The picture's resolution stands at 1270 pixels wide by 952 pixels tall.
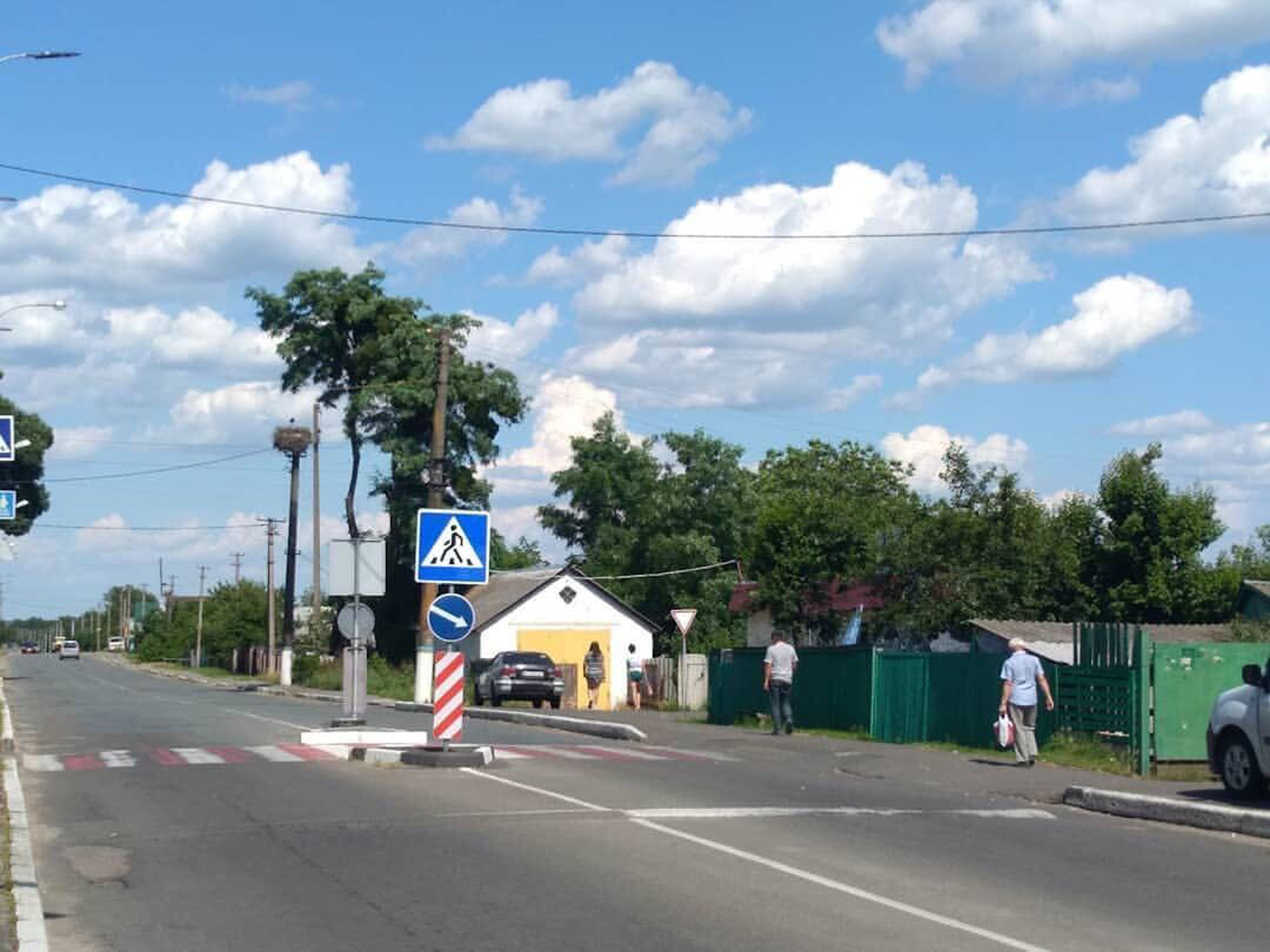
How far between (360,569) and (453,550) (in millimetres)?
4839

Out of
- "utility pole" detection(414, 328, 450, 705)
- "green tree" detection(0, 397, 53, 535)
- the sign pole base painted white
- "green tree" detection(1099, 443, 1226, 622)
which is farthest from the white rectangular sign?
"green tree" detection(0, 397, 53, 535)

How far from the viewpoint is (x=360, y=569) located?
23.0 metres

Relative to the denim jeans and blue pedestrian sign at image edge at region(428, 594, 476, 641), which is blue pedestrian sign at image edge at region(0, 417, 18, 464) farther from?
the denim jeans

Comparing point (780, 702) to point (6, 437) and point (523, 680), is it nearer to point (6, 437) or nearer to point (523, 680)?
point (6, 437)

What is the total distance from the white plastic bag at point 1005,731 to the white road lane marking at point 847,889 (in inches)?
284

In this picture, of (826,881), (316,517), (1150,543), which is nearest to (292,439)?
(316,517)

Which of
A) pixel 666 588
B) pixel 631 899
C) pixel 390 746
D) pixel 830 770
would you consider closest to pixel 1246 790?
pixel 830 770

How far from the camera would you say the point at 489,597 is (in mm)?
63594

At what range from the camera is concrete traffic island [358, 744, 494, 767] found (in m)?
18.2

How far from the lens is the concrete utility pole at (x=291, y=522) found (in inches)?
2394

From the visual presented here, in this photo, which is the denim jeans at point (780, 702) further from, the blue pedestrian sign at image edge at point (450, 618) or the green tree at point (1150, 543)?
the green tree at point (1150, 543)

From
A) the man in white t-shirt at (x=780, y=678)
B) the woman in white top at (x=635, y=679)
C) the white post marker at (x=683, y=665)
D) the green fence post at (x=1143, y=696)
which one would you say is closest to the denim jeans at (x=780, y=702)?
the man in white t-shirt at (x=780, y=678)

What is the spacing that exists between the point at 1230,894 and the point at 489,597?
54.3 meters

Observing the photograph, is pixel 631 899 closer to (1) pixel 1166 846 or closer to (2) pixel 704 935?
(2) pixel 704 935
